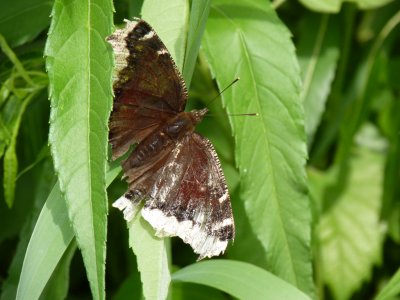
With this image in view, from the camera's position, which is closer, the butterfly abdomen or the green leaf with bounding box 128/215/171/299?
the green leaf with bounding box 128/215/171/299

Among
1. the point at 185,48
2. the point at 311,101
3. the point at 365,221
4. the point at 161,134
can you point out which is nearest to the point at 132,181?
the point at 161,134

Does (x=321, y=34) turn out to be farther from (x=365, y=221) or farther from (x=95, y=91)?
(x=95, y=91)

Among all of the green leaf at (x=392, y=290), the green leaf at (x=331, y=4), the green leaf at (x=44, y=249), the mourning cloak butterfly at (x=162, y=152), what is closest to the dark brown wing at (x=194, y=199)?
the mourning cloak butterfly at (x=162, y=152)

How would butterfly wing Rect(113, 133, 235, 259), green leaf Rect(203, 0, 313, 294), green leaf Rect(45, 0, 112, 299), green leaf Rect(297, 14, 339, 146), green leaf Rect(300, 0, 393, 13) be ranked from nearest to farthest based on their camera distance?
green leaf Rect(45, 0, 112, 299) → butterfly wing Rect(113, 133, 235, 259) → green leaf Rect(203, 0, 313, 294) → green leaf Rect(300, 0, 393, 13) → green leaf Rect(297, 14, 339, 146)

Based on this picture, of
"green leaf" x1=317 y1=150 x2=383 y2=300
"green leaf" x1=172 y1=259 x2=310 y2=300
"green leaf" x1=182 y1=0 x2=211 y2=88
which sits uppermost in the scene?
"green leaf" x1=182 y1=0 x2=211 y2=88

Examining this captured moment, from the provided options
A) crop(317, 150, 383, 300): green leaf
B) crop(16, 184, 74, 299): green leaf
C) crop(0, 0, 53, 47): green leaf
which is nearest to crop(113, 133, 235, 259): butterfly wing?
crop(16, 184, 74, 299): green leaf

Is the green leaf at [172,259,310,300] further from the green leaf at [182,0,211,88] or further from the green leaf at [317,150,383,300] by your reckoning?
the green leaf at [317,150,383,300]

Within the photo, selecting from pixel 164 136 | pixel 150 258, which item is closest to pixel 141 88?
pixel 164 136
